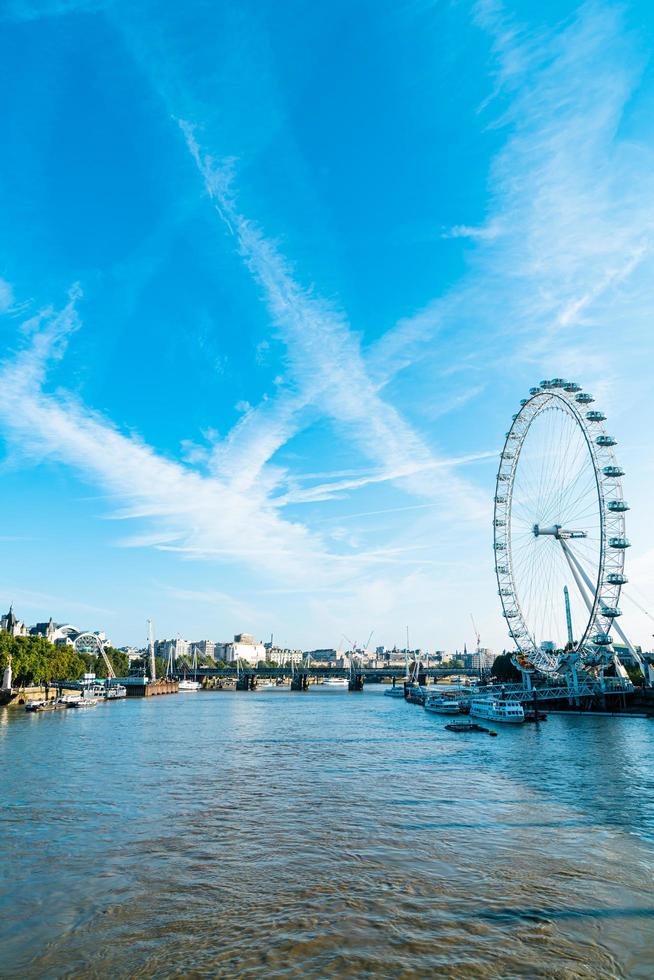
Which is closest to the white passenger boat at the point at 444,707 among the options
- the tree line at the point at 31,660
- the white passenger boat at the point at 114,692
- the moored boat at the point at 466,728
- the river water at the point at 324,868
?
the moored boat at the point at 466,728

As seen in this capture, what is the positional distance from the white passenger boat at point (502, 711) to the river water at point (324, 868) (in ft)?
130

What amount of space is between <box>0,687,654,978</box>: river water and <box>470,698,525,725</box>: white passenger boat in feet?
130

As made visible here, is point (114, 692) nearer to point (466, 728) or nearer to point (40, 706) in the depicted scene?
point (40, 706)

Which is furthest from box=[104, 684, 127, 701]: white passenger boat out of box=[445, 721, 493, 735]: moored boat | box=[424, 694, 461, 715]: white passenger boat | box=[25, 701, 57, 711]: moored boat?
box=[445, 721, 493, 735]: moored boat

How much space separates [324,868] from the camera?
83.4 ft

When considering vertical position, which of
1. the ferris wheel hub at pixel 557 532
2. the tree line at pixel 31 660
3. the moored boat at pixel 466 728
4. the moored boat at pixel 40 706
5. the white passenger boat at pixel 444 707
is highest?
the ferris wheel hub at pixel 557 532

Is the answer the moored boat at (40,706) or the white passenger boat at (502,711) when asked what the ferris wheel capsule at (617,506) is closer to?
the white passenger boat at (502,711)

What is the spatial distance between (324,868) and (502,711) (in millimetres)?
76029

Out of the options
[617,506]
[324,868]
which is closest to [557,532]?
[617,506]

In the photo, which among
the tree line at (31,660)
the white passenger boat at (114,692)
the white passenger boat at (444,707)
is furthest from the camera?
the white passenger boat at (114,692)

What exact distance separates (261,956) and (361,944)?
2.97 m

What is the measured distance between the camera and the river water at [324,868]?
1808 centimetres

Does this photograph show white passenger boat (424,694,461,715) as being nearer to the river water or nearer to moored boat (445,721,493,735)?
moored boat (445,721,493,735)

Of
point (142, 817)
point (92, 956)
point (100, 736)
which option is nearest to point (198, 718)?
point (100, 736)
